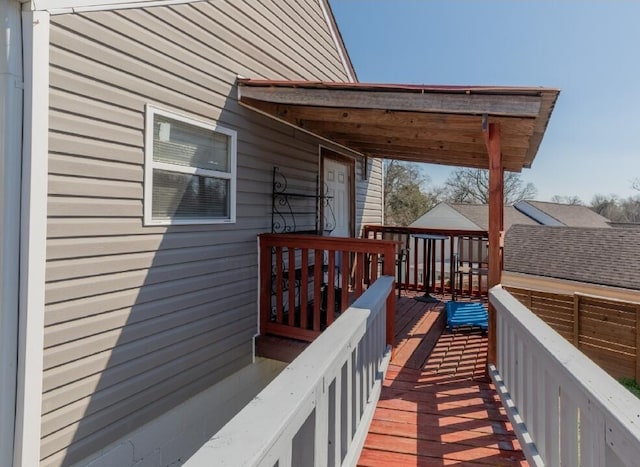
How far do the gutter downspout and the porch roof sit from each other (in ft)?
6.46

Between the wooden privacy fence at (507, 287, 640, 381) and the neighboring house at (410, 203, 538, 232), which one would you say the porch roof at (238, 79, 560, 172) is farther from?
the neighboring house at (410, 203, 538, 232)

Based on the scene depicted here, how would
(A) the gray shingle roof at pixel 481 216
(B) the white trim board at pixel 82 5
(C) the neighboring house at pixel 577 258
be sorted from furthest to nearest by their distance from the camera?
(A) the gray shingle roof at pixel 481 216
(C) the neighboring house at pixel 577 258
(B) the white trim board at pixel 82 5

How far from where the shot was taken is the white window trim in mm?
2705

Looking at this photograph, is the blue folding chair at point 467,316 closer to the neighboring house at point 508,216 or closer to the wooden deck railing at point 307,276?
the wooden deck railing at point 307,276

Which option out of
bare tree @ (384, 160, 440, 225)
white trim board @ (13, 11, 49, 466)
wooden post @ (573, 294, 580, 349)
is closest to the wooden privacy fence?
wooden post @ (573, 294, 580, 349)

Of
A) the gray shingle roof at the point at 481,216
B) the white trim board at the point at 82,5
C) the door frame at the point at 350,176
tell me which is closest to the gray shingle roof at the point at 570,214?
the gray shingle roof at the point at 481,216

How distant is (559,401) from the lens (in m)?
1.59

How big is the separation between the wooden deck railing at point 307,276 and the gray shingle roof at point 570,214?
25312 mm

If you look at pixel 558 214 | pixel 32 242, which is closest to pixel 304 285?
pixel 32 242

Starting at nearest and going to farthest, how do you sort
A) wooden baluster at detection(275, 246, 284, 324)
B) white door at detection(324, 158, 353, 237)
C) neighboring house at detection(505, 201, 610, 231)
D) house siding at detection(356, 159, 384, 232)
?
wooden baluster at detection(275, 246, 284, 324)
white door at detection(324, 158, 353, 237)
house siding at detection(356, 159, 384, 232)
neighboring house at detection(505, 201, 610, 231)

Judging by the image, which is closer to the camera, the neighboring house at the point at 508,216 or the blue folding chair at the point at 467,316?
the blue folding chair at the point at 467,316

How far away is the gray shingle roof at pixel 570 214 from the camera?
80.9 ft

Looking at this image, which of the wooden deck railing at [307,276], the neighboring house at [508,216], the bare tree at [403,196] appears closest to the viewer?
the wooden deck railing at [307,276]

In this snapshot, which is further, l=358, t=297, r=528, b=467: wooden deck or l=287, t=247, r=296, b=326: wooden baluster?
l=287, t=247, r=296, b=326: wooden baluster
